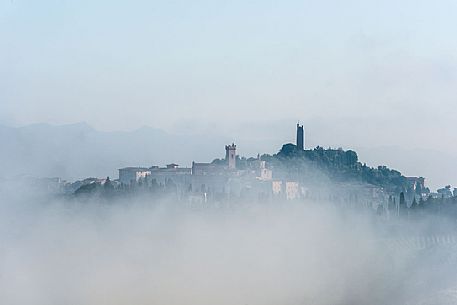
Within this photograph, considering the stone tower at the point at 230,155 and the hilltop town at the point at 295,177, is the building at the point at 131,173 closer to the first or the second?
the hilltop town at the point at 295,177

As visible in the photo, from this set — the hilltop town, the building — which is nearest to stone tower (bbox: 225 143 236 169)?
the hilltop town

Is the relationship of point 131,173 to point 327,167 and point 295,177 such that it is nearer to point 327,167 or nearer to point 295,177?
point 295,177

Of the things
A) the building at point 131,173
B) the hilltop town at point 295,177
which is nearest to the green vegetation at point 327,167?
the hilltop town at point 295,177

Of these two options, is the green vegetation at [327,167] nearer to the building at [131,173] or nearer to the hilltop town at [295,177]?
the hilltop town at [295,177]

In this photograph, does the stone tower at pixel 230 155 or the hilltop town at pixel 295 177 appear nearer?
the hilltop town at pixel 295 177

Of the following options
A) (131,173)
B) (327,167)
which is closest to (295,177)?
(327,167)

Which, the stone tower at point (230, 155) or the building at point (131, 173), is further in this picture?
the stone tower at point (230, 155)

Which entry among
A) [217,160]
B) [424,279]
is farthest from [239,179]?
[424,279]

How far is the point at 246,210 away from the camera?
71.4 meters

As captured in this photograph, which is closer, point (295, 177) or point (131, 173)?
point (131, 173)

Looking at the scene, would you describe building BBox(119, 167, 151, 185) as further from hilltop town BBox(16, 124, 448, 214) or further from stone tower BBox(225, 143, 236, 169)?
stone tower BBox(225, 143, 236, 169)

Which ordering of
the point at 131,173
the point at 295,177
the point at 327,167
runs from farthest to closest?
the point at 327,167 → the point at 295,177 → the point at 131,173

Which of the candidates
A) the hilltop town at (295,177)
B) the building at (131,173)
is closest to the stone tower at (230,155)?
the hilltop town at (295,177)

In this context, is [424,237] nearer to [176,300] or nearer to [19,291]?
[176,300]
